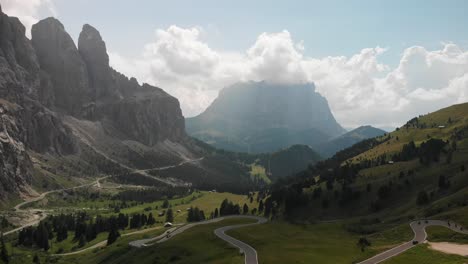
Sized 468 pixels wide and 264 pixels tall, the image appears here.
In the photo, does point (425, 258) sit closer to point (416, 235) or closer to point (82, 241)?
point (416, 235)

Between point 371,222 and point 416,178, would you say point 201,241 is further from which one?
point 416,178

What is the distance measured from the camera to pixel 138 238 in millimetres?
166250

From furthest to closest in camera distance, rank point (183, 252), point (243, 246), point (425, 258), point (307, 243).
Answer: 1. point (183, 252)
2. point (307, 243)
3. point (243, 246)
4. point (425, 258)

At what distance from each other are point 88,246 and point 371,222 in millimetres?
122608

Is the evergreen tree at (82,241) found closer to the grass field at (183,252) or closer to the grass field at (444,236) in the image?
the grass field at (183,252)

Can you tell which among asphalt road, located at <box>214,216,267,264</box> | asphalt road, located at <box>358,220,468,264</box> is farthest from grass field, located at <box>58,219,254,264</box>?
asphalt road, located at <box>358,220,468,264</box>

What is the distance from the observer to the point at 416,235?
107500 millimetres

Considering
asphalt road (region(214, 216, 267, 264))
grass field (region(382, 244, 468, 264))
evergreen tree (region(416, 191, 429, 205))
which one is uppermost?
evergreen tree (region(416, 191, 429, 205))

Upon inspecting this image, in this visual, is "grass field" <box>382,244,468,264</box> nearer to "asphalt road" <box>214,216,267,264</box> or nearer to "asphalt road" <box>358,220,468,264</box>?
"asphalt road" <box>358,220,468,264</box>

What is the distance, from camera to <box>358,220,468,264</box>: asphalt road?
8919 cm

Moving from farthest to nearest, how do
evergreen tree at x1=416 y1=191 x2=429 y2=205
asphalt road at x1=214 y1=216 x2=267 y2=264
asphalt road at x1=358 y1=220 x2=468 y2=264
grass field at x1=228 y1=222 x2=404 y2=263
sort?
evergreen tree at x1=416 y1=191 x2=429 y2=205 → grass field at x1=228 y1=222 x2=404 y2=263 → asphalt road at x1=214 y1=216 x2=267 y2=264 → asphalt road at x1=358 y1=220 x2=468 y2=264

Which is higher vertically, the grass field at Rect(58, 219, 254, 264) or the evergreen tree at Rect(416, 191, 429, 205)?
the evergreen tree at Rect(416, 191, 429, 205)

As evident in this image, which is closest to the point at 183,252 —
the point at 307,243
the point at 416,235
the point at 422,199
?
the point at 307,243

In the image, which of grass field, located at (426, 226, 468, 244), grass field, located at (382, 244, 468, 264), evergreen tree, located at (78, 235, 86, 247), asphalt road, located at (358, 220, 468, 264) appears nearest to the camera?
grass field, located at (382, 244, 468, 264)
